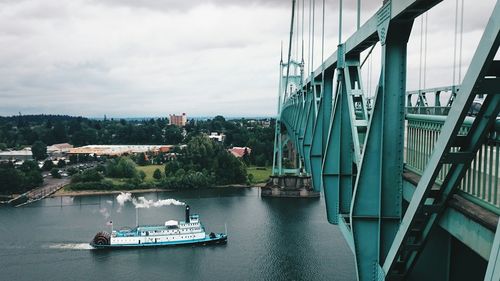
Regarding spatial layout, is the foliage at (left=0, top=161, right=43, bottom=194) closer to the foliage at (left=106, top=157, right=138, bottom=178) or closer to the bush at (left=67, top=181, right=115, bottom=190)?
the bush at (left=67, top=181, right=115, bottom=190)

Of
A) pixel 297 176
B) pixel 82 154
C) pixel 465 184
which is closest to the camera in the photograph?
pixel 465 184

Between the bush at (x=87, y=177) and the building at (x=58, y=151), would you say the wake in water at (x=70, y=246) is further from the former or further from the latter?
the building at (x=58, y=151)

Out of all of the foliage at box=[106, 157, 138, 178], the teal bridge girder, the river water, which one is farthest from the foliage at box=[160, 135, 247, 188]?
the teal bridge girder

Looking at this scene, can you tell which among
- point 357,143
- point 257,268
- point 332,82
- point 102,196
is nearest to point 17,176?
point 102,196

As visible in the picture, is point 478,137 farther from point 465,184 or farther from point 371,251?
point 371,251

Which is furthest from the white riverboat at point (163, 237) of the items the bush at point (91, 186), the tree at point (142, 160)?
the tree at point (142, 160)

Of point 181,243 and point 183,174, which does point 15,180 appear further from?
point 181,243

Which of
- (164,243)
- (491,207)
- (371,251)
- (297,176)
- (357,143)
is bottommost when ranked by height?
(164,243)
